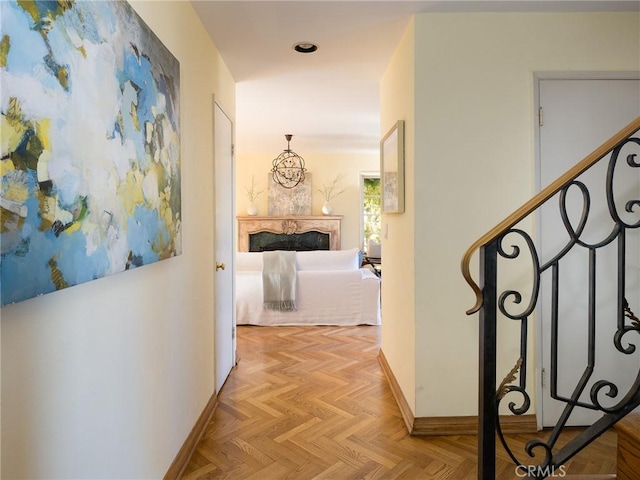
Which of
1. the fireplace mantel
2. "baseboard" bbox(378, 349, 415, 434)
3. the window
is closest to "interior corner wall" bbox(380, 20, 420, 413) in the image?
"baseboard" bbox(378, 349, 415, 434)

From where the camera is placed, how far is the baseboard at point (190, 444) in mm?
1983

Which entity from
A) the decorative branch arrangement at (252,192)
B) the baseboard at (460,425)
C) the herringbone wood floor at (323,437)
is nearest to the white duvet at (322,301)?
the herringbone wood floor at (323,437)

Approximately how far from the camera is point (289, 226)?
8.47 meters

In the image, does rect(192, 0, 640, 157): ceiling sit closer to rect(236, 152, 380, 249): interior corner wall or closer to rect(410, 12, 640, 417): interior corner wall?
rect(410, 12, 640, 417): interior corner wall

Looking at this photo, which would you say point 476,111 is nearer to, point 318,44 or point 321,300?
point 318,44

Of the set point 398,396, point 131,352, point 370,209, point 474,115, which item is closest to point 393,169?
point 474,115

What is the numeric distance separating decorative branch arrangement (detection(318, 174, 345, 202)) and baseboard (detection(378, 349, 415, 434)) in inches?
211

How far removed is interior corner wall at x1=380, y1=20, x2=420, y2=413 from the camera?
2.51 m

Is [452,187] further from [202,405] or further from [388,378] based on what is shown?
[202,405]

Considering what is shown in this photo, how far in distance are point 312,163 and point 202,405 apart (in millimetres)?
6593

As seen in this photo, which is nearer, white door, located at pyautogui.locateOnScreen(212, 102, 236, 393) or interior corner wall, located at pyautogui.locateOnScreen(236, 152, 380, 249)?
white door, located at pyautogui.locateOnScreen(212, 102, 236, 393)

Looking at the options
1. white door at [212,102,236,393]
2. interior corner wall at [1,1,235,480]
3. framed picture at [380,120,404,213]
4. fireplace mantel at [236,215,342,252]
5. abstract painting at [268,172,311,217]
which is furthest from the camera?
abstract painting at [268,172,311,217]

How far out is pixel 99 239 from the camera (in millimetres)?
1237

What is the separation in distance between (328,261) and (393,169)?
2.42 meters
